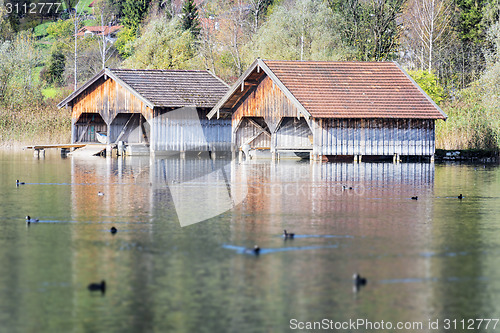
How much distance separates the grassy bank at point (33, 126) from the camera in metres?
53.3

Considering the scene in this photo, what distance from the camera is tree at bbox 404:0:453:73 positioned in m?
73.6

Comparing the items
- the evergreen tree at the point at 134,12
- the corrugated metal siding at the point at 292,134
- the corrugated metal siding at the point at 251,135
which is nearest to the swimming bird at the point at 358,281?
the corrugated metal siding at the point at 292,134

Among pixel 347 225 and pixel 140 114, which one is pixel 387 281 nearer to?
pixel 347 225

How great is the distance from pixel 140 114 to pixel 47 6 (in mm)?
71633

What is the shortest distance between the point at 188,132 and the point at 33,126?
1116 centimetres

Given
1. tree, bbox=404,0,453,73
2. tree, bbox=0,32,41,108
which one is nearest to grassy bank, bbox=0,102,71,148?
tree, bbox=0,32,41,108

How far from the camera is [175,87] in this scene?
4878 cm

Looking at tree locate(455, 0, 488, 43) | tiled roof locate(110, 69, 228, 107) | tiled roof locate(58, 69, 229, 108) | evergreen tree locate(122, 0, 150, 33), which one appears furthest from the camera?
evergreen tree locate(122, 0, 150, 33)

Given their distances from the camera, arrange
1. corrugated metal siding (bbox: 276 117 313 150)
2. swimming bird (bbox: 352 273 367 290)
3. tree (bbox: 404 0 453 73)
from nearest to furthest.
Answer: swimming bird (bbox: 352 273 367 290) → corrugated metal siding (bbox: 276 117 313 150) → tree (bbox: 404 0 453 73)

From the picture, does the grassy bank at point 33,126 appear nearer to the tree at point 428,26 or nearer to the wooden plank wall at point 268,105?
the wooden plank wall at point 268,105

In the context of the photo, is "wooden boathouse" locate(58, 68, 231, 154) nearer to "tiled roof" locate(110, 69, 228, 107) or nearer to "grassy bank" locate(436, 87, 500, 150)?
"tiled roof" locate(110, 69, 228, 107)

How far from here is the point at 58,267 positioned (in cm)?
1317

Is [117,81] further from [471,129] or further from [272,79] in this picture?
[471,129]

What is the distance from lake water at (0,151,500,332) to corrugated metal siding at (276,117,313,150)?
65.0ft
